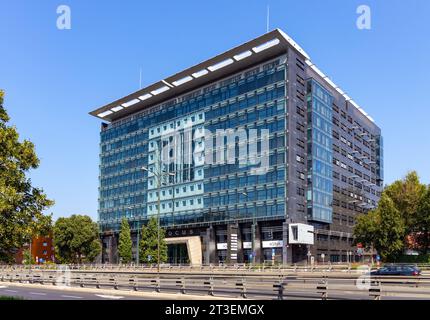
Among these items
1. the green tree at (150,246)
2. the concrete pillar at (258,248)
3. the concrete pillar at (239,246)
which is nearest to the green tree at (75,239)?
the green tree at (150,246)

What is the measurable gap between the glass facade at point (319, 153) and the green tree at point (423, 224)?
22.1m

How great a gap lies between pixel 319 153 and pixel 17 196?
87.2 m

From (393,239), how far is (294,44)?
4128 cm

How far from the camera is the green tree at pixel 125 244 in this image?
114688 millimetres

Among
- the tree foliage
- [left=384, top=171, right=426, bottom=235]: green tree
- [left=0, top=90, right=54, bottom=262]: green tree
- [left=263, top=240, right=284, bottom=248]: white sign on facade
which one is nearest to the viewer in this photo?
[left=0, top=90, right=54, bottom=262]: green tree

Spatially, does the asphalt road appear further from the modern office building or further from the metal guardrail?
the modern office building

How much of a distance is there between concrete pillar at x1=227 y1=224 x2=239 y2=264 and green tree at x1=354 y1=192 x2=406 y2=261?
2706cm

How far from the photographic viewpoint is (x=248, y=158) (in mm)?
97000

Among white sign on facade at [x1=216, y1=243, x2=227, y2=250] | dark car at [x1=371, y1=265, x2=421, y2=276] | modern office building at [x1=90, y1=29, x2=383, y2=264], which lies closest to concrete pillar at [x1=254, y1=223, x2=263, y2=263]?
modern office building at [x1=90, y1=29, x2=383, y2=264]

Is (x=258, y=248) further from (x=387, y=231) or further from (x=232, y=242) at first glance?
(x=387, y=231)

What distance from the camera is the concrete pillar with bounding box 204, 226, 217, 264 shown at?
10234 centimetres

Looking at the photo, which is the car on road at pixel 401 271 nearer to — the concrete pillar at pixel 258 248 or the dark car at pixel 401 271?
the dark car at pixel 401 271
